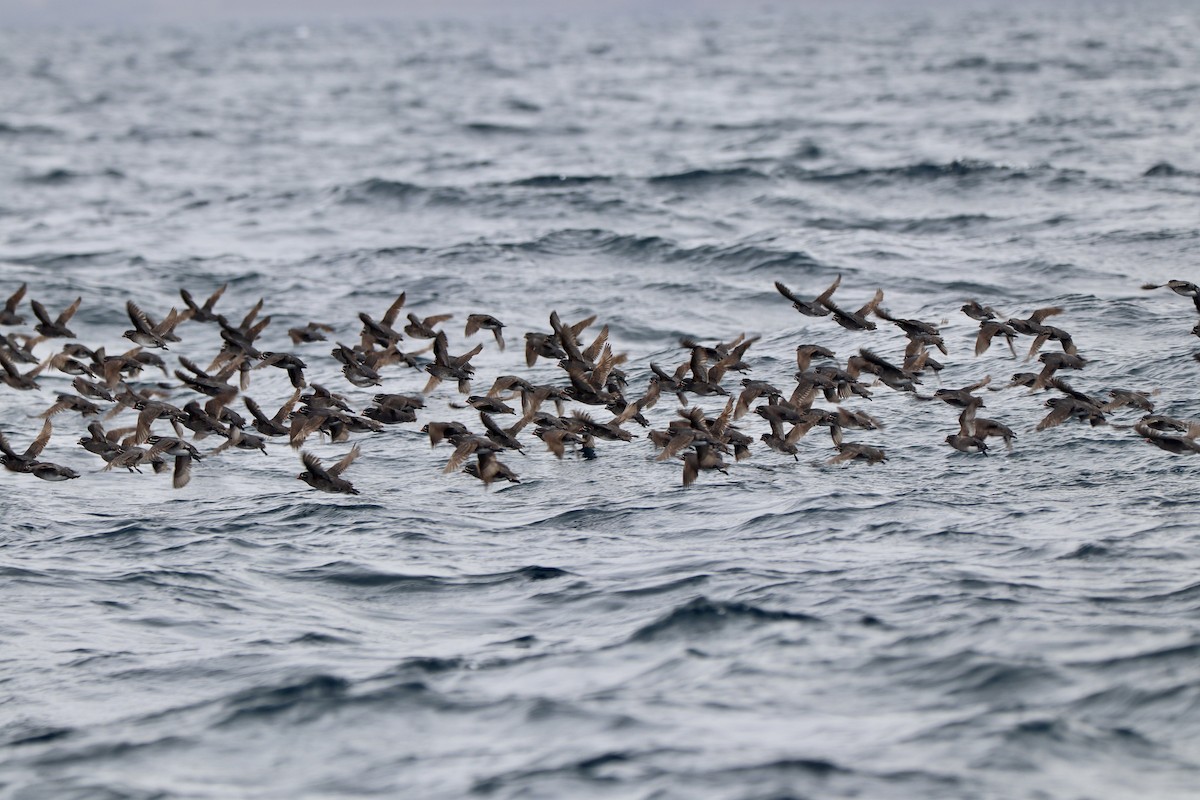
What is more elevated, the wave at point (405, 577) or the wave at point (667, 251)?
the wave at point (667, 251)

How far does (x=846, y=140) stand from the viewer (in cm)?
4166

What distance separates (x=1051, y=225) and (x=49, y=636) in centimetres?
1995

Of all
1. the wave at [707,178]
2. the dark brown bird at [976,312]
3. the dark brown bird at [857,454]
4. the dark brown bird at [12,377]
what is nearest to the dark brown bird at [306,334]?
the dark brown bird at [12,377]

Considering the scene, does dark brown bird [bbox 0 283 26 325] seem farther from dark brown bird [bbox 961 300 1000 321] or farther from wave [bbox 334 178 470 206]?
wave [bbox 334 178 470 206]

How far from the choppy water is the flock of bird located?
0.29 metres

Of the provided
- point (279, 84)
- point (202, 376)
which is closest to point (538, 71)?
point (279, 84)

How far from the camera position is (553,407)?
679 inches

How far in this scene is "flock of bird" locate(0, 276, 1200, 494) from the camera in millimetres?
14336

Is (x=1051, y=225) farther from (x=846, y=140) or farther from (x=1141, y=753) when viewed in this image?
(x=1141, y=753)

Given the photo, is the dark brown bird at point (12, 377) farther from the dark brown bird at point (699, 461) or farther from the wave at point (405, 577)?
the dark brown bird at point (699, 461)

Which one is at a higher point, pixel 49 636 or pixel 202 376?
pixel 202 376

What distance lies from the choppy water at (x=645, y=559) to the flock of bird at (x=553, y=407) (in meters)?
0.29

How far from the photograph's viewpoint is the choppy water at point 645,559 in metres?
9.12

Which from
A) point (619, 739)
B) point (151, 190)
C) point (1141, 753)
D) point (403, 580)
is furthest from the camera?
point (151, 190)
